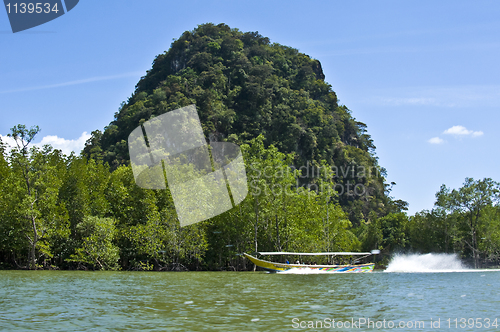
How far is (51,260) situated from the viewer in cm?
4019

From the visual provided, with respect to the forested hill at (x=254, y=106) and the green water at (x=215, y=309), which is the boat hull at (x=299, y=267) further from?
the forested hill at (x=254, y=106)

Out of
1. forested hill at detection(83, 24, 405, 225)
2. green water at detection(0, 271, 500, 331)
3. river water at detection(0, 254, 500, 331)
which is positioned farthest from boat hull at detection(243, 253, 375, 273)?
forested hill at detection(83, 24, 405, 225)

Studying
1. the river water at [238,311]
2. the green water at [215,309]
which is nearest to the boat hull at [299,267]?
the green water at [215,309]

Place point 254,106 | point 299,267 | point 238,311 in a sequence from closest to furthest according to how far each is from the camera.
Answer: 1. point 238,311
2. point 299,267
3. point 254,106

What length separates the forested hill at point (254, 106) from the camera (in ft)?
347

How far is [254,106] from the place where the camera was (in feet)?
388

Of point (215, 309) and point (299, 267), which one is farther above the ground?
point (215, 309)

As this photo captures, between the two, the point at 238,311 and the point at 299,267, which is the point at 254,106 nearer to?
the point at 299,267

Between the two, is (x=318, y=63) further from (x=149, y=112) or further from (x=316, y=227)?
(x=316, y=227)

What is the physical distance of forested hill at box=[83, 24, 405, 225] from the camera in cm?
10588

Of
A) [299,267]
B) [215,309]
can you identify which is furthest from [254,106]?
[215,309]

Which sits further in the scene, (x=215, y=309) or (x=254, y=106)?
(x=254, y=106)

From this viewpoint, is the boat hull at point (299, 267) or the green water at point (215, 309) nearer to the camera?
the green water at point (215, 309)

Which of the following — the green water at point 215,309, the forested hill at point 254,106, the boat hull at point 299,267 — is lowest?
the boat hull at point 299,267
